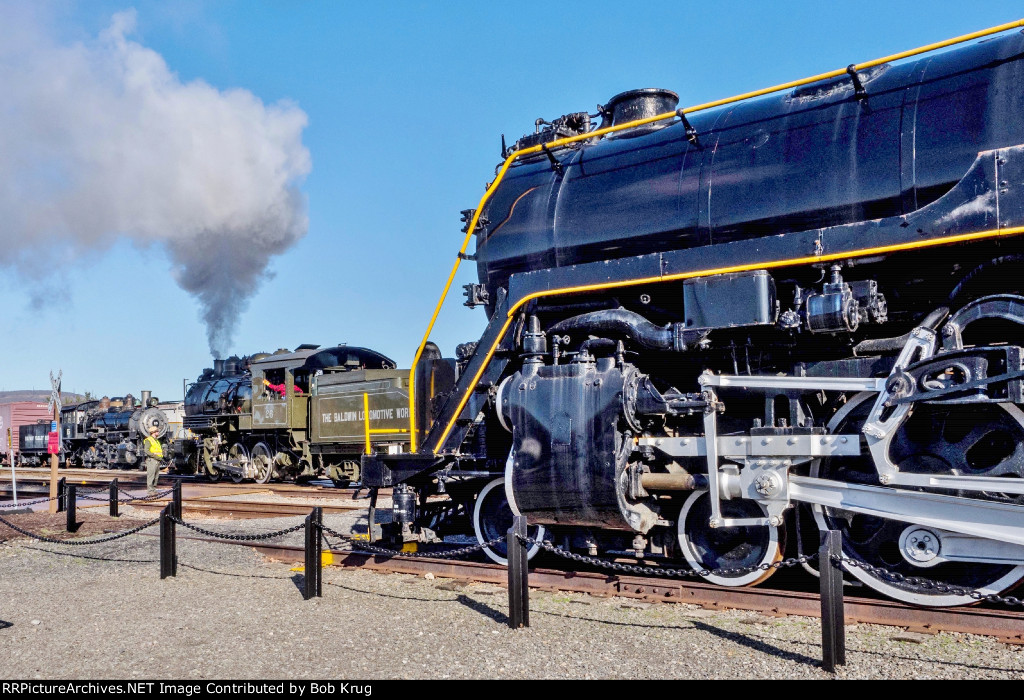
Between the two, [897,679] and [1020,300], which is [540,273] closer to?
[1020,300]

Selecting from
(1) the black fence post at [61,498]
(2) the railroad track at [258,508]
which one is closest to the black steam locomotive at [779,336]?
(2) the railroad track at [258,508]

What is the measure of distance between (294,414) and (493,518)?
1278 centimetres

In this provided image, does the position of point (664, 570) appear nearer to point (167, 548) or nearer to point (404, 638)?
point (404, 638)

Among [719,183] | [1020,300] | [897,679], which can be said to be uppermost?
[719,183]

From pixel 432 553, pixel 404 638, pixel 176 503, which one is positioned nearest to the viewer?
pixel 404 638

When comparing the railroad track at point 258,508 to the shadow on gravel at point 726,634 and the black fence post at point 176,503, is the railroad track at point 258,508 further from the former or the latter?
the shadow on gravel at point 726,634

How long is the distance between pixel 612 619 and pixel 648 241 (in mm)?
2687

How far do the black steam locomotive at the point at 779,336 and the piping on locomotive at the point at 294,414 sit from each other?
9.43 metres

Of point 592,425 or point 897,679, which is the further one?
point 592,425

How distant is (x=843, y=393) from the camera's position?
18.1 feet

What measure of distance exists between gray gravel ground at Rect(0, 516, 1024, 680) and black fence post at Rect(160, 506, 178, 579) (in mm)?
272

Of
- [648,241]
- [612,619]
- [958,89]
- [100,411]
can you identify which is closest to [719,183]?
[648,241]

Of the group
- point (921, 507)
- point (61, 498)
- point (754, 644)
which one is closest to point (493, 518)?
point (754, 644)

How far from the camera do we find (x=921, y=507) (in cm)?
491
